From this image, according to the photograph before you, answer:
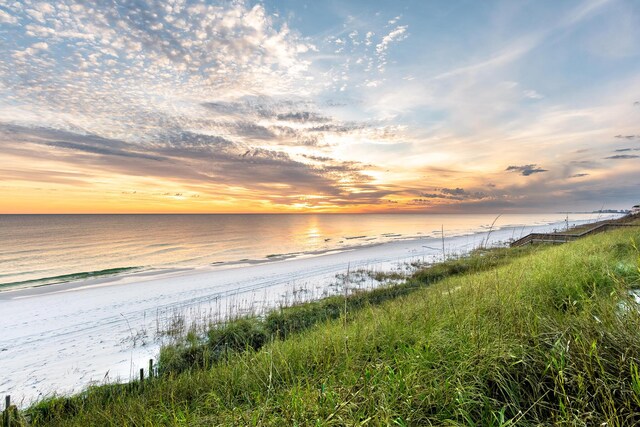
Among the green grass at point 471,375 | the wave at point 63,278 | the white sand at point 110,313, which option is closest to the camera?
the green grass at point 471,375

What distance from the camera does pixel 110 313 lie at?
16547 millimetres

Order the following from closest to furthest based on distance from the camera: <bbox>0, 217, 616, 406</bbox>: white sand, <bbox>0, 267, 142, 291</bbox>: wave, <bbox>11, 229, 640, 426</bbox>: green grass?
<bbox>11, 229, 640, 426</bbox>: green grass < <bbox>0, 217, 616, 406</bbox>: white sand < <bbox>0, 267, 142, 291</bbox>: wave

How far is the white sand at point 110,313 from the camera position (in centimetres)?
1005

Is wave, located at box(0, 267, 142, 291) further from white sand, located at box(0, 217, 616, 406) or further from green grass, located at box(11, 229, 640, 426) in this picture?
green grass, located at box(11, 229, 640, 426)

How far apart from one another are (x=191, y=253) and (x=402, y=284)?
3383 centimetres

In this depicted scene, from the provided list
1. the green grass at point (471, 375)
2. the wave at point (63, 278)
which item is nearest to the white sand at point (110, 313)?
the wave at point (63, 278)

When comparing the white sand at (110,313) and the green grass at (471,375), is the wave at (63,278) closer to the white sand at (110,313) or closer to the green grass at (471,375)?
the white sand at (110,313)

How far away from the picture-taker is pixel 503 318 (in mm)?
3629

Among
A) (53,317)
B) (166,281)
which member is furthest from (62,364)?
(166,281)

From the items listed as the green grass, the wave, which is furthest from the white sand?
the green grass

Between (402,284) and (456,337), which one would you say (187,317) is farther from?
(456,337)

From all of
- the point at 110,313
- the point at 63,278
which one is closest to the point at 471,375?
the point at 110,313

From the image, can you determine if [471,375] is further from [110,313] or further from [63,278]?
[63,278]

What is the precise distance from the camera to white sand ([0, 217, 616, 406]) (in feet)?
33.0
